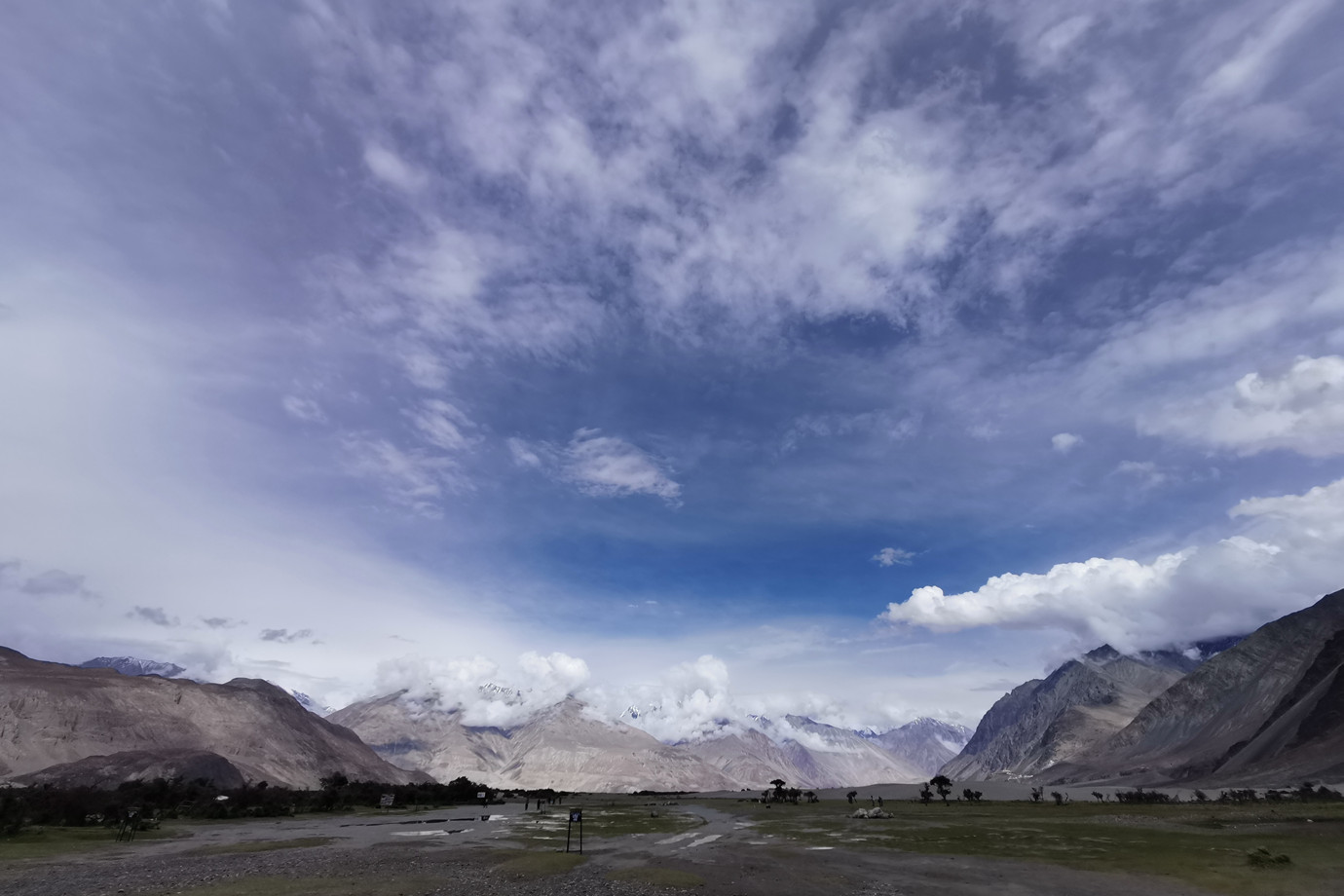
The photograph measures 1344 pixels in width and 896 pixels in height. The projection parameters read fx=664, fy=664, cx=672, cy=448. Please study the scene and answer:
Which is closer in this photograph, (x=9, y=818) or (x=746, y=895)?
(x=746, y=895)

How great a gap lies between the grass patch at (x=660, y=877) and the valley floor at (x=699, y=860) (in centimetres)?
22

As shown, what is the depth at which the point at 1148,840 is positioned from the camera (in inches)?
2547

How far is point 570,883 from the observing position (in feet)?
150

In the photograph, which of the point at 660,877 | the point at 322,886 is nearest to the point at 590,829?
the point at 660,877

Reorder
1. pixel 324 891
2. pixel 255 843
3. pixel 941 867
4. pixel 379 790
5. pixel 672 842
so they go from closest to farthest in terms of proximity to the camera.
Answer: pixel 324 891 < pixel 941 867 < pixel 255 843 < pixel 672 842 < pixel 379 790

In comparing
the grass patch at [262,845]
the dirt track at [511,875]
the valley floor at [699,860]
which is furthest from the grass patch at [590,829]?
the grass patch at [262,845]

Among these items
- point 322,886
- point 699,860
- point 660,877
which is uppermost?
point 322,886

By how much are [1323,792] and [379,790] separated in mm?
239941

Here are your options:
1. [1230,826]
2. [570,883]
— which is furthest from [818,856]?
[1230,826]

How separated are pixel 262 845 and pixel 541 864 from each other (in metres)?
32.2

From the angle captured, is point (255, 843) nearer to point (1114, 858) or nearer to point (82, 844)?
point (82, 844)

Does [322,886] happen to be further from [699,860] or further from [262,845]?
[262,845]

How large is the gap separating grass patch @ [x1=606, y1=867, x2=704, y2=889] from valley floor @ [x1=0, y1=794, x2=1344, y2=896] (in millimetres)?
222

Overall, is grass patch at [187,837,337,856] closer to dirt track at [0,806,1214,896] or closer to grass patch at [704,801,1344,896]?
dirt track at [0,806,1214,896]
